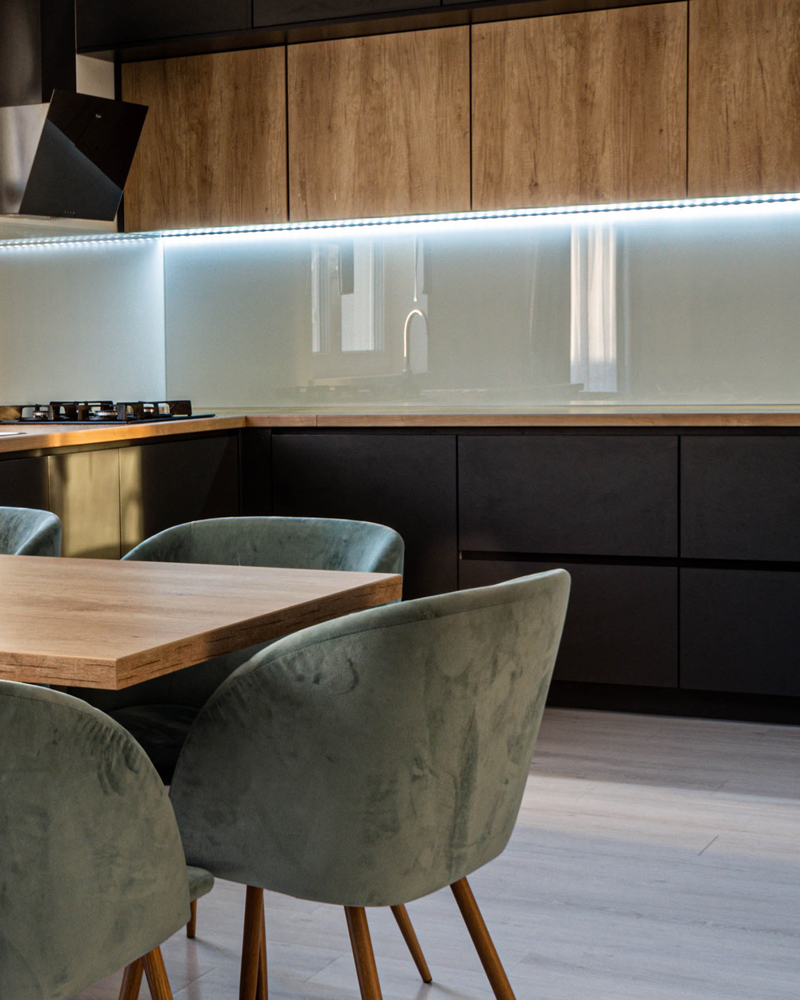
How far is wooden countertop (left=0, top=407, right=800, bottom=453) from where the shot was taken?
338 cm

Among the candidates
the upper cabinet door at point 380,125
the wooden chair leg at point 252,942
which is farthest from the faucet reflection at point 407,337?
the wooden chair leg at point 252,942

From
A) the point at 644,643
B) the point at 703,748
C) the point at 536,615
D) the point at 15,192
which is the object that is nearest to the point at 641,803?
the point at 703,748

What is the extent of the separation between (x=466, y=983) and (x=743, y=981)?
0.45 meters

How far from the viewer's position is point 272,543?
219cm

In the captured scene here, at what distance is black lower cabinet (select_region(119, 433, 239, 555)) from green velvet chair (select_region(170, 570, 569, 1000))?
2.34 m

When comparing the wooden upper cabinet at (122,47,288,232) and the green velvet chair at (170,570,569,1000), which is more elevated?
the wooden upper cabinet at (122,47,288,232)

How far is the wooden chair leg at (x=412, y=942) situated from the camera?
6.35 feet

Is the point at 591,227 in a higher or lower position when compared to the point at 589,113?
lower

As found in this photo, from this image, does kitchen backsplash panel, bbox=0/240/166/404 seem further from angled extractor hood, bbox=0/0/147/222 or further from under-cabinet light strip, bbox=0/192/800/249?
angled extractor hood, bbox=0/0/147/222

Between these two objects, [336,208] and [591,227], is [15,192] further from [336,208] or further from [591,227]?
[591,227]

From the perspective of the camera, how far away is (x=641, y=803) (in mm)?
2918

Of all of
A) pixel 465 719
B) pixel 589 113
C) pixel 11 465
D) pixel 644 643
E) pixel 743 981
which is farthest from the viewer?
pixel 589 113

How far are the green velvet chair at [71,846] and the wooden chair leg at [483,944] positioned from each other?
506 mm

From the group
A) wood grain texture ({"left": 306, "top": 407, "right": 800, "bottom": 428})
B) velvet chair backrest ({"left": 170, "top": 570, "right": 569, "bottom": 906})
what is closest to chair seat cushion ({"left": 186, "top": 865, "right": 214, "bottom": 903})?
velvet chair backrest ({"left": 170, "top": 570, "right": 569, "bottom": 906})
